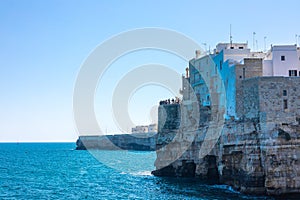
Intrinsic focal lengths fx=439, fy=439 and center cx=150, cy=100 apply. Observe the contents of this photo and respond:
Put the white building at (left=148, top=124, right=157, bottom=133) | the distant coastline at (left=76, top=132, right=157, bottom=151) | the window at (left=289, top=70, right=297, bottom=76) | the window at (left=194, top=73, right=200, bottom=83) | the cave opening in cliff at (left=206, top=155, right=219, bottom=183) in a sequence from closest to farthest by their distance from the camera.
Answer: the window at (left=289, top=70, right=297, bottom=76)
the cave opening in cliff at (left=206, top=155, right=219, bottom=183)
the window at (left=194, top=73, right=200, bottom=83)
the distant coastline at (left=76, top=132, right=157, bottom=151)
the white building at (left=148, top=124, right=157, bottom=133)

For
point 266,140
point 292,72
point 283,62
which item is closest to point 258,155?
point 266,140

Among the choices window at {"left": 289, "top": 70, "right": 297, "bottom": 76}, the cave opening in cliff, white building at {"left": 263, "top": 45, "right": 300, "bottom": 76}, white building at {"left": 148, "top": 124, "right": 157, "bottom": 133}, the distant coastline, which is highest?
white building at {"left": 263, "top": 45, "right": 300, "bottom": 76}

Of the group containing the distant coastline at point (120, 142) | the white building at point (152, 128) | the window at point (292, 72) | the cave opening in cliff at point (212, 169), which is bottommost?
the cave opening in cliff at point (212, 169)

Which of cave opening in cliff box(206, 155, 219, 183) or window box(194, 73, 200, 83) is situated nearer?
cave opening in cliff box(206, 155, 219, 183)

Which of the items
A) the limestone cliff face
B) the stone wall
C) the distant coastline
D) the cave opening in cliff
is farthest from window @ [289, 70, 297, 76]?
the distant coastline

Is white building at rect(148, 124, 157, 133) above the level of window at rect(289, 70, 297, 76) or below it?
below

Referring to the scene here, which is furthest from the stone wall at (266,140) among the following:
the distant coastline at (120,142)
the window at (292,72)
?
the distant coastline at (120,142)

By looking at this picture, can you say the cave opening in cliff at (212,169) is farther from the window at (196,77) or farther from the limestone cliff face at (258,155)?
the window at (196,77)

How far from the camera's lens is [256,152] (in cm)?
3906

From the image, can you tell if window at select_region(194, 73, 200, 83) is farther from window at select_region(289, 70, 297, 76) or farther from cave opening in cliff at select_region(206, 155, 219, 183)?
window at select_region(289, 70, 297, 76)

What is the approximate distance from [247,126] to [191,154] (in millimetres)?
15893

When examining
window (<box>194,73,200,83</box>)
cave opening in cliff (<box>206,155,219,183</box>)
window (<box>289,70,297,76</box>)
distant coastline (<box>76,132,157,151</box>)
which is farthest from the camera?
distant coastline (<box>76,132,157,151</box>)

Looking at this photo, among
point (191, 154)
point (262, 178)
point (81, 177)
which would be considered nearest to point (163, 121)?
point (191, 154)

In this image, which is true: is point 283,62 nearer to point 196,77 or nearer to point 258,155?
point 258,155
